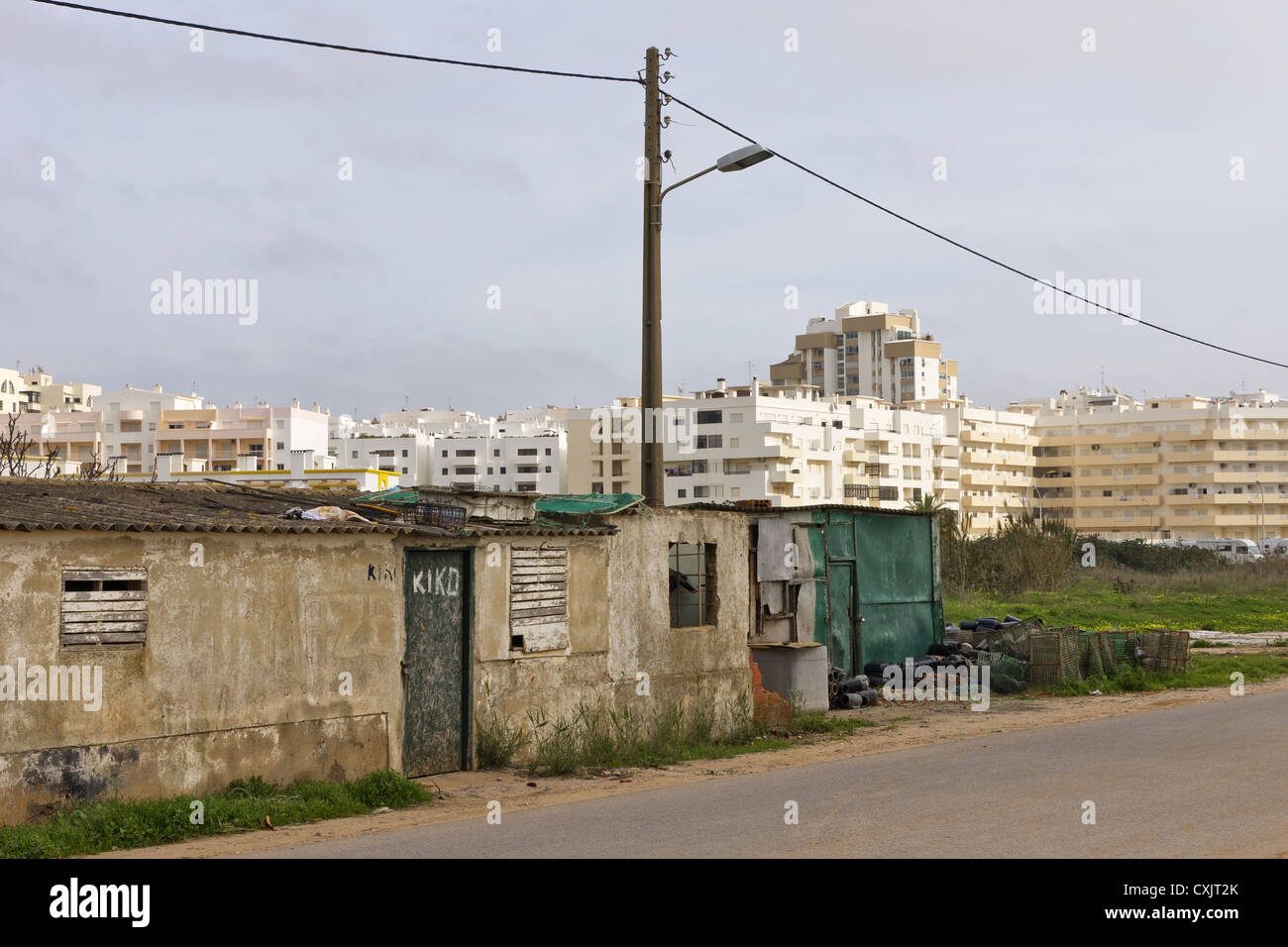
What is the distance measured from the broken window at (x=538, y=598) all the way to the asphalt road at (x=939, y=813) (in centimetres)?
257

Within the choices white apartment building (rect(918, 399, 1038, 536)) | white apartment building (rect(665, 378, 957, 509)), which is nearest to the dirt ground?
white apartment building (rect(665, 378, 957, 509))

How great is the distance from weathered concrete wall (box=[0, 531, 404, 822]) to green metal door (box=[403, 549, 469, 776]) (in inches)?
8.8

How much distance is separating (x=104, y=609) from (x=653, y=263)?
8.20m

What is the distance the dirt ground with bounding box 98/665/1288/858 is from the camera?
33.5 ft

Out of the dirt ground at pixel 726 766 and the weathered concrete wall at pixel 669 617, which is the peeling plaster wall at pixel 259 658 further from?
the dirt ground at pixel 726 766

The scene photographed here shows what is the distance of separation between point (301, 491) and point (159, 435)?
125739mm

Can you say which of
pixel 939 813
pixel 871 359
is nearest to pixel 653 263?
pixel 939 813

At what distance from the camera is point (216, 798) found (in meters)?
10.8

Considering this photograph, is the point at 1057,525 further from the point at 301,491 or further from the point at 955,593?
the point at 301,491

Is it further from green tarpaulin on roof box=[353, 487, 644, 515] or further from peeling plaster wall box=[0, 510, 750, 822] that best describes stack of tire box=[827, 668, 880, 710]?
green tarpaulin on roof box=[353, 487, 644, 515]

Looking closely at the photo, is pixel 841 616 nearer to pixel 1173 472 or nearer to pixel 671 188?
pixel 671 188

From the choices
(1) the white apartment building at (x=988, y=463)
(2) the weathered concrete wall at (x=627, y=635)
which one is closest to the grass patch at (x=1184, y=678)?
(2) the weathered concrete wall at (x=627, y=635)

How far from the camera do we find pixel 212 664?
1134cm
